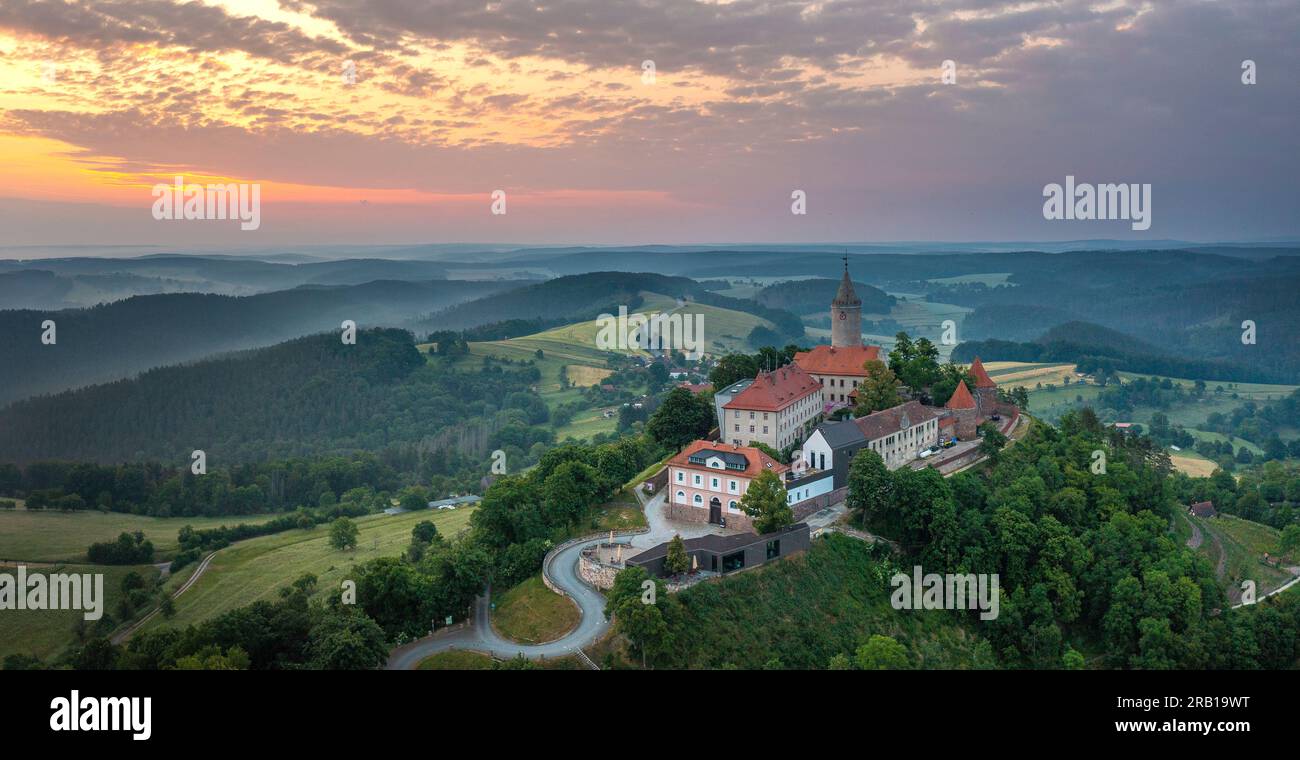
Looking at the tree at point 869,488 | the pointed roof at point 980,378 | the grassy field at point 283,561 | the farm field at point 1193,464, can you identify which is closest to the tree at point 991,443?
the pointed roof at point 980,378

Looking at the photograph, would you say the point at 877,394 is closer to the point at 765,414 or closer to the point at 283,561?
the point at 765,414

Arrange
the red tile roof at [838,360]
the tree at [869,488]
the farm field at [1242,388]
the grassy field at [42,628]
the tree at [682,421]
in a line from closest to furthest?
the tree at [869,488], the grassy field at [42,628], the tree at [682,421], the red tile roof at [838,360], the farm field at [1242,388]

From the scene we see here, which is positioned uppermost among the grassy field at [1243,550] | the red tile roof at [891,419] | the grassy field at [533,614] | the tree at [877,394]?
the tree at [877,394]

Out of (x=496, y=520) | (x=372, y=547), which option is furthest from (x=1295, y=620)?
(x=372, y=547)

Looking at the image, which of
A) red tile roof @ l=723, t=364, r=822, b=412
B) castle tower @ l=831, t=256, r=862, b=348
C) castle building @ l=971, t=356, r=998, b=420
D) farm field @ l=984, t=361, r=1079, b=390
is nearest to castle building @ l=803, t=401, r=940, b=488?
red tile roof @ l=723, t=364, r=822, b=412

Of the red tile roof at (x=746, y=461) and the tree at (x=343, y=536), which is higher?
the red tile roof at (x=746, y=461)

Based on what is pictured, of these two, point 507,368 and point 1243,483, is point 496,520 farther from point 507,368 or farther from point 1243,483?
point 507,368

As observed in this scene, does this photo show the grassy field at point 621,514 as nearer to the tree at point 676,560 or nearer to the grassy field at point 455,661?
the tree at point 676,560
